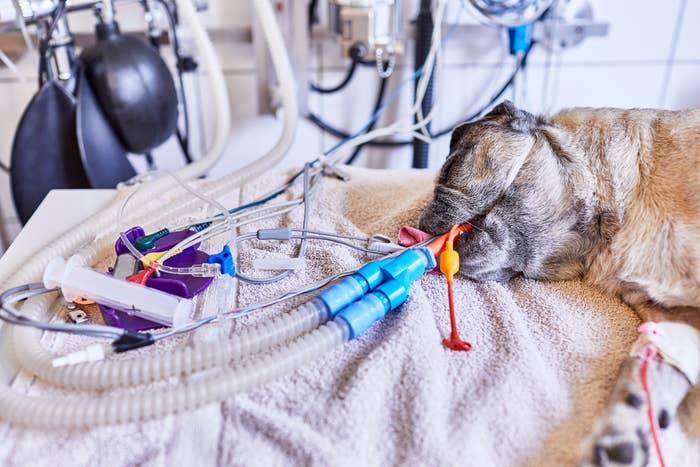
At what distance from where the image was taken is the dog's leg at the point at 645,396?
19.4 inches

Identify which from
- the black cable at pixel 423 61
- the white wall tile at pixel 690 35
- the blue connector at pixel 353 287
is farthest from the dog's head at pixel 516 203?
the white wall tile at pixel 690 35

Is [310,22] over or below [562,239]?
over

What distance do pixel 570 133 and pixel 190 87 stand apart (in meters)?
0.95

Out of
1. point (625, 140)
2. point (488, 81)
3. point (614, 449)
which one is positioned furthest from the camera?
point (488, 81)

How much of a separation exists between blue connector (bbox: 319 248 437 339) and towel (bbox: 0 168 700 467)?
25 millimetres

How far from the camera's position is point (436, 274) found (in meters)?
0.74

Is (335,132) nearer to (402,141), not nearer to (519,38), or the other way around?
(402,141)

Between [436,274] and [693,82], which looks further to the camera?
[693,82]

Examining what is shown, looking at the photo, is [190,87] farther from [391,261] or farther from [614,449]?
[614,449]

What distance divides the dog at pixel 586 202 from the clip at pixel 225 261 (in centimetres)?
25

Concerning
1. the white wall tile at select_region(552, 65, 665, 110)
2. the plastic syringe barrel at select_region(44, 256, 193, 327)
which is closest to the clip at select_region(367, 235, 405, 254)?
the plastic syringe barrel at select_region(44, 256, 193, 327)

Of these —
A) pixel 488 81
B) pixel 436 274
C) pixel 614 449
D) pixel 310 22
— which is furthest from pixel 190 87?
pixel 614 449

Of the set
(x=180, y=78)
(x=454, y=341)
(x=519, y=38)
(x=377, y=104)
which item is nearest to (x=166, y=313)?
(x=454, y=341)

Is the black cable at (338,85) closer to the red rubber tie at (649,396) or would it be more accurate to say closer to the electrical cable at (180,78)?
the electrical cable at (180,78)
